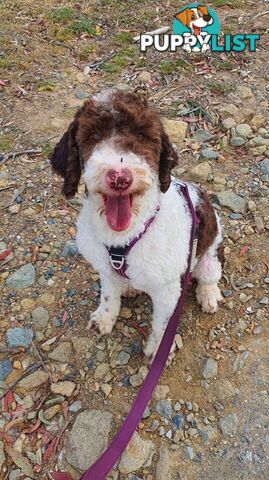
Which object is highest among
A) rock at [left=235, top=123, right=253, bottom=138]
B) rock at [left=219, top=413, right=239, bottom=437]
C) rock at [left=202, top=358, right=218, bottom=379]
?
rock at [left=235, top=123, right=253, bottom=138]

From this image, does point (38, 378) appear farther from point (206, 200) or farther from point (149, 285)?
point (206, 200)

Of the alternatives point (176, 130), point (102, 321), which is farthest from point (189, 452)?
point (176, 130)

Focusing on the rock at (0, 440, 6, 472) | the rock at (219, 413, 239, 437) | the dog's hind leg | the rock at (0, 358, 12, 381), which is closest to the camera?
→ the rock at (0, 440, 6, 472)

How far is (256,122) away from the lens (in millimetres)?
5645

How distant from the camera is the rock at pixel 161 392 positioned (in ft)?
11.8

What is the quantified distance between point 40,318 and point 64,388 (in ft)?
2.22

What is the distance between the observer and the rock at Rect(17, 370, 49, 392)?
367cm

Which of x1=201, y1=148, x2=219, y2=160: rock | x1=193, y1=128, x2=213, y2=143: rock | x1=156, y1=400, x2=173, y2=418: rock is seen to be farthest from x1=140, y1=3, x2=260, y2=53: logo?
x1=156, y1=400, x2=173, y2=418: rock

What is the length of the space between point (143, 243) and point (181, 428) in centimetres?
134

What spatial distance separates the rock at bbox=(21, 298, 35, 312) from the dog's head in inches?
61.2

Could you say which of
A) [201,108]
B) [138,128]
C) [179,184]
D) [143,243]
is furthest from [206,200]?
[201,108]

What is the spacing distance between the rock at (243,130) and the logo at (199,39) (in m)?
1.65

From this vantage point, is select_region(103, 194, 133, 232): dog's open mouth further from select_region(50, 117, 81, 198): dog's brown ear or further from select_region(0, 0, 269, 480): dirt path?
select_region(0, 0, 269, 480): dirt path

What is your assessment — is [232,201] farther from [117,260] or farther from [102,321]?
[117,260]
